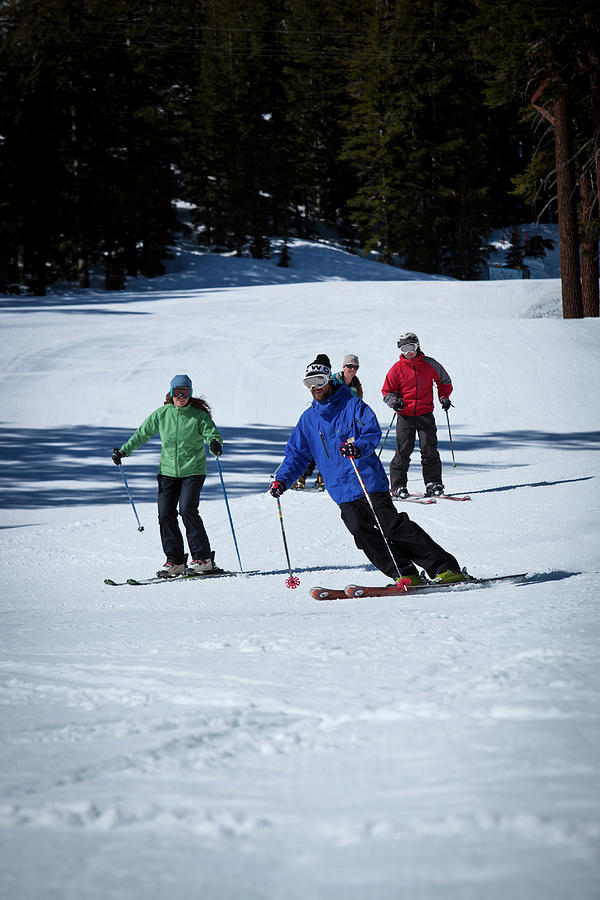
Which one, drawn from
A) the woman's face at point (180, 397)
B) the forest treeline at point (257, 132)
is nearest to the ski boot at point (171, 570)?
the woman's face at point (180, 397)

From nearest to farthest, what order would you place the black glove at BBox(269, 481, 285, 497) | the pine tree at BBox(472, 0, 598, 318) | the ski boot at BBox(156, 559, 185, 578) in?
the black glove at BBox(269, 481, 285, 497) < the ski boot at BBox(156, 559, 185, 578) < the pine tree at BBox(472, 0, 598, 318)

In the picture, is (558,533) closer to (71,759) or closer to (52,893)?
(71,759)

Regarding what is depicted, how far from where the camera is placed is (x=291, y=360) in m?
18.7

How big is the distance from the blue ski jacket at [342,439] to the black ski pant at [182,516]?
1659mm

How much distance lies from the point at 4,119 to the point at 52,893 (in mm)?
38552

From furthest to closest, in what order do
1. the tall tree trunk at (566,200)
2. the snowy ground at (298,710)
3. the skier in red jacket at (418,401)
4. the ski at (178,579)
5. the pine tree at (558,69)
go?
1. the tall tree trunk at (566,200)
2. the pine tree at (558,69)
3. the skier in red jacket at (418,401)
4. the ski at (178,579)
5. the snowy ground at (298,710)

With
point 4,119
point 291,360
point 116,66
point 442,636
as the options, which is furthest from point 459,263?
point 442,636

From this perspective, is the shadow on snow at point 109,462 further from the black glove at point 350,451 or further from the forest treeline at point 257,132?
the forest treeline at point 257,132

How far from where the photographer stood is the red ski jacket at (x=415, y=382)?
9.70 metres

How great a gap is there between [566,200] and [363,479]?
18610 mm

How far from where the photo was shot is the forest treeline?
1377 inches

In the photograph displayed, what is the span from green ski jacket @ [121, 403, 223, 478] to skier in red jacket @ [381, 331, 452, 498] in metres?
3.07

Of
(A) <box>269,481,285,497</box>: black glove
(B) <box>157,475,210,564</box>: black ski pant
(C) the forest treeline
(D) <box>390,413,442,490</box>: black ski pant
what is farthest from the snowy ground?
(C) the forest treeline

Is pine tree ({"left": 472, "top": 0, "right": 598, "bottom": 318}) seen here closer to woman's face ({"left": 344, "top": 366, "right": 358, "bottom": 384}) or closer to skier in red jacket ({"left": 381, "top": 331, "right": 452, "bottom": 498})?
skier in red jacket ({"left": 381, "top": 331, "right": 452, "bottom": 498})
